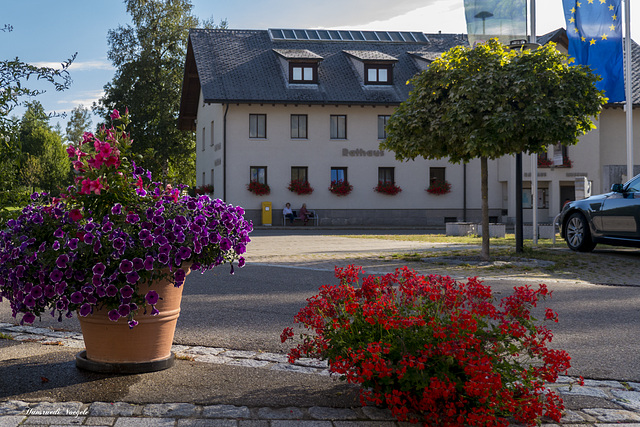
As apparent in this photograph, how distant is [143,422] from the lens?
3.73m

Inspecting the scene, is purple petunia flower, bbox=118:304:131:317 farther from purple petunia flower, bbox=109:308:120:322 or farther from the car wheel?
the car wheel

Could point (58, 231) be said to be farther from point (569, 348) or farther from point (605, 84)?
point (605, 84)

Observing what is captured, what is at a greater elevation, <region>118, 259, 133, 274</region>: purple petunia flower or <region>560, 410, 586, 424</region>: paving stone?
<region>118, 259, 133, 274</region>: purple petunia flower

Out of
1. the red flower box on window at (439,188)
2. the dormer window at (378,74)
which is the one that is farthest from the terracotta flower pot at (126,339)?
the dormer window at (378,74)

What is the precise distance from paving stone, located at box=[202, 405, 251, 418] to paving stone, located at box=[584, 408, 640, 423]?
1.91 m

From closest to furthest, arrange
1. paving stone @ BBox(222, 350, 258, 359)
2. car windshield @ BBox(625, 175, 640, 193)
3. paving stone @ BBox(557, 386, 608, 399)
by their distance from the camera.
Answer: paving stone @ BBox(557, 386, 608, 399) → paving stone @ BBox(222, 350, 258, 359) → car windshield @ BBox(625, 175, 640, 193)

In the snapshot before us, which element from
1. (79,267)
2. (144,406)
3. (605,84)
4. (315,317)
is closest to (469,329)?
(315,317)

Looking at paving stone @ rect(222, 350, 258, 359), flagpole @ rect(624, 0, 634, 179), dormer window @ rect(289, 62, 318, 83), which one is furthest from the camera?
dormer window @ rect(289, 62, 318, 83)

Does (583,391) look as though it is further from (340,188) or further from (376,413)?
(340,188)

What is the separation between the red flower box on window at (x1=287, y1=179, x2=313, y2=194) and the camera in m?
36.9

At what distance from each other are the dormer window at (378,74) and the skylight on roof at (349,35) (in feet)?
13.9

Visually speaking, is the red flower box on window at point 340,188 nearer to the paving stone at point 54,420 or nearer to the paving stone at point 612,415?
the paving stone at point 612,415

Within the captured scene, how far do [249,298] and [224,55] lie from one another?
31761 millimetres

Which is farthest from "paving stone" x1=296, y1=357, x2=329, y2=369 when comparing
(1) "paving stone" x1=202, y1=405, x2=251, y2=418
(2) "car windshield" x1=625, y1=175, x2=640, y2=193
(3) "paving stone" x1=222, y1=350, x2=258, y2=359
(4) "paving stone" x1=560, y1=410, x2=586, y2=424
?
(2) "car windshield" x1=625, y1=175, x2=640, y2=193
